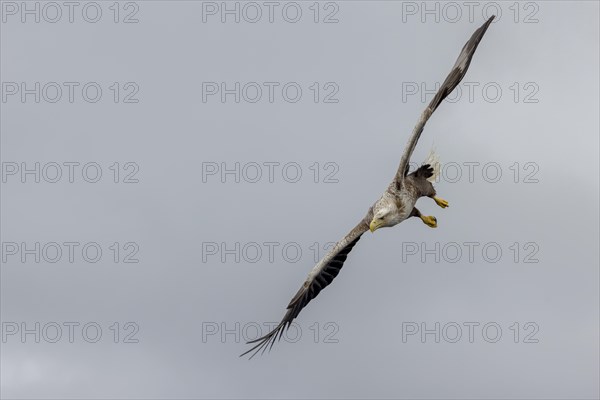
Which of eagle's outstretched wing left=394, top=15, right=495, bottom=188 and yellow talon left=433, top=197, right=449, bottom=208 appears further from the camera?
yellow talon left=433, top=197, right=449, bottom=208

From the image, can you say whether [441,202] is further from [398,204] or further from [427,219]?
[398,204]

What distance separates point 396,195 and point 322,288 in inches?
226

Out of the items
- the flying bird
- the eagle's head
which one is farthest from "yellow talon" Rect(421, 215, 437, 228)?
the eagle's head

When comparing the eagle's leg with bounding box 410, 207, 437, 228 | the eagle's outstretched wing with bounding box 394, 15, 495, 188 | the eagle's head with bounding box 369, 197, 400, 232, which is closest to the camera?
the eagle's outstretched wing with bounding box 394, 15, 495, 188

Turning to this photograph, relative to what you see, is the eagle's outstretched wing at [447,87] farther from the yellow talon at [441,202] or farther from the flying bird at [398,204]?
the yellow talon at [441,202]

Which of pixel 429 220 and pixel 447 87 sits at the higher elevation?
pixel 447 87

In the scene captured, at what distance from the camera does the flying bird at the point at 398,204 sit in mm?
33969

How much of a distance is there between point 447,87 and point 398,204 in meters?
3.31

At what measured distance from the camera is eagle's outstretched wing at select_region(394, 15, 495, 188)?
32781 mm

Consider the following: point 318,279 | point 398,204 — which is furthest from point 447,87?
point 318,279

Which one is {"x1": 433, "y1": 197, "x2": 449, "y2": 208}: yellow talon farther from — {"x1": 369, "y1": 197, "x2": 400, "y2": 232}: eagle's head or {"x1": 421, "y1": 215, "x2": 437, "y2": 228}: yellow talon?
{"x1": 369, "y1": 197, "x2": 400, "y2": 232}: eagle's head

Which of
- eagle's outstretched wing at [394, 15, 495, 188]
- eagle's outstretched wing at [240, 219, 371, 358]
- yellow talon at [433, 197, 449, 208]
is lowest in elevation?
eagle's outstretched wing at [240, 219, 371, 358]

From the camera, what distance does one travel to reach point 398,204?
35.1 m

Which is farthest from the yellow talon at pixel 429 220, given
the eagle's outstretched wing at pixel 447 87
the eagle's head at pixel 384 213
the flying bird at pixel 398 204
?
the eagle's outstretched wing at pixel 447 87
